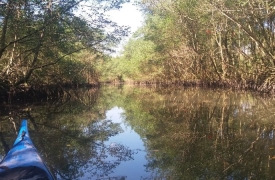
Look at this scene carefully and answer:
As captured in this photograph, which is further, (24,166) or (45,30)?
(45,30)

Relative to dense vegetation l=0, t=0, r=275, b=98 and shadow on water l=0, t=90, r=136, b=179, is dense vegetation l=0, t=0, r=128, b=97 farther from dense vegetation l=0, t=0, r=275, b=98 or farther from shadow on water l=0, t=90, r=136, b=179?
shadow on water l=0, t=90, r=136, b=179

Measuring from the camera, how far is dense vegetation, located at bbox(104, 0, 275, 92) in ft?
40.1

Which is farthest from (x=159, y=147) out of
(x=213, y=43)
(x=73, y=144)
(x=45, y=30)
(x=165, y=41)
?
(x=165, y=41)

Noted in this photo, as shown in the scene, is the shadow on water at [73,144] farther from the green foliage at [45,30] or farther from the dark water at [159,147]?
the green foliage at [45,30]

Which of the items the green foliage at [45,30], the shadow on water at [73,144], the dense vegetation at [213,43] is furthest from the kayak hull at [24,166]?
the dense vegetation at [213,43]

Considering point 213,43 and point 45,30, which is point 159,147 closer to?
point 45,30

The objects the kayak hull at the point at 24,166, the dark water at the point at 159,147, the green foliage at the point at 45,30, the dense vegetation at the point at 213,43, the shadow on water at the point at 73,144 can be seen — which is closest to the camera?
the kayak hull at the point at 24,166

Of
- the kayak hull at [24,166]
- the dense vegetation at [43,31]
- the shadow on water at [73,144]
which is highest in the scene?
the dense vegetation at [43,31]

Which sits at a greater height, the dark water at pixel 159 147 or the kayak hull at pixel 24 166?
the kayak hull at pixel 24 166

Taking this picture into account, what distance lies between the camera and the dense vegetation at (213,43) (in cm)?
1221

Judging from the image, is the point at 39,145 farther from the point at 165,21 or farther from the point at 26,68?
the point at 165,21

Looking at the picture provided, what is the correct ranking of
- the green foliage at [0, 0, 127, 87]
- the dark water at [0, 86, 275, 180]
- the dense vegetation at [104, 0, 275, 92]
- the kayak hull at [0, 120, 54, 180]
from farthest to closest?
the dense vegetation at [104, 0, 275, 92] → the green foliage at [0, 0, 127, 87] → the dark water at [0, 86, 275, 180] → the kayak hull at [0, 120, 54, 180]

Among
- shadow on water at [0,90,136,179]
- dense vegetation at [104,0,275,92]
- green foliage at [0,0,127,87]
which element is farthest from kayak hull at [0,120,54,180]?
dense vegetation at [104,0,275,92]

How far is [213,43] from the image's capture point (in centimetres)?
1892
